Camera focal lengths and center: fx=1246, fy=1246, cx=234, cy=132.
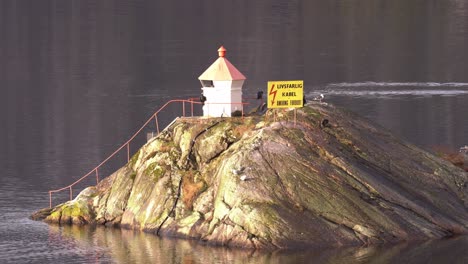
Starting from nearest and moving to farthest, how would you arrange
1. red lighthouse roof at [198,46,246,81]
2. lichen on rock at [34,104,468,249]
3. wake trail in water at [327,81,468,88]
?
lichen on rock at [34,104,468,249] → red lighthouse roof at [198,46,246,81] → wake trail in water at [327,81,468,88]

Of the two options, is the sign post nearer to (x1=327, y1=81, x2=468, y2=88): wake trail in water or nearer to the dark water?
the dark water

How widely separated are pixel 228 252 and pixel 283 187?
486cm

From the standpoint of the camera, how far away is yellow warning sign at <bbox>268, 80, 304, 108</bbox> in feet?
238

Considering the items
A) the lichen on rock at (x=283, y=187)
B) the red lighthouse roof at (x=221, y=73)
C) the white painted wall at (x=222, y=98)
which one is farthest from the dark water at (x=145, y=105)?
the red lighthouse roof at (x=221, y=73)

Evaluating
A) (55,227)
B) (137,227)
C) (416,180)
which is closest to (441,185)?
(416,180)

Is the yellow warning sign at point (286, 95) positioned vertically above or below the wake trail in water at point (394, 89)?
above

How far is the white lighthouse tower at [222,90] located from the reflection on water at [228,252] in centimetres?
931

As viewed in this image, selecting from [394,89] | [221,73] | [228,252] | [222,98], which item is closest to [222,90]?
[222,98]

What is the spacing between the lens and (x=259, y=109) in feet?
254

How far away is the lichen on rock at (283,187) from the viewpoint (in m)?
66.5

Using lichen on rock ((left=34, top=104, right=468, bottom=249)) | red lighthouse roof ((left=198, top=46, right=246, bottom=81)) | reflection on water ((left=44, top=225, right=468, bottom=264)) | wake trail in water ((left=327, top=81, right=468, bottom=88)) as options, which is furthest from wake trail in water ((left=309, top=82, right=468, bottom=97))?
reflection on water ((left=44, top=225, right=468, bottom=264))

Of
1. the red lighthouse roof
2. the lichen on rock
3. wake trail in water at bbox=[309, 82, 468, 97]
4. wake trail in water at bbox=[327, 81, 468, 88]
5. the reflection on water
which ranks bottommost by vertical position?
the reflection on water

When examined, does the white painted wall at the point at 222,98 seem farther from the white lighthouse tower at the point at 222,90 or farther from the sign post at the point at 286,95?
A: the sign post at the point at 286,95

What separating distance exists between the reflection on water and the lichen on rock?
788 mm
